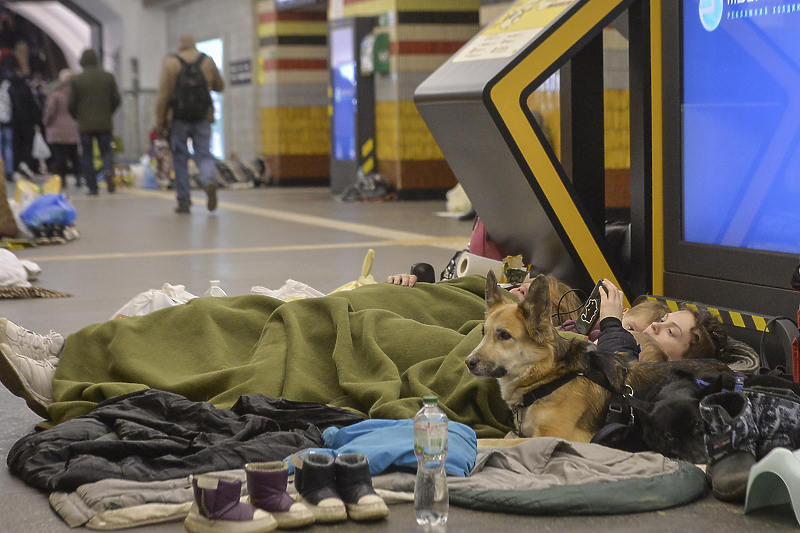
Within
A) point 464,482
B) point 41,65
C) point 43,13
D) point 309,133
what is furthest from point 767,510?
point 41,65

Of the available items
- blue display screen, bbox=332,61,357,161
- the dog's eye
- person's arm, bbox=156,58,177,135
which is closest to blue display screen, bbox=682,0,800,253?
the dog's eye

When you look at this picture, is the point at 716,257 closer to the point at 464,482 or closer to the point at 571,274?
the point at 571,274

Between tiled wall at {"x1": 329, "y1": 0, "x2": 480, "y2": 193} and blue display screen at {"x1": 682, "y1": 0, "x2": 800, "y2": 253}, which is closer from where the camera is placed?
blue display screen at {"x1": 682, "y1": 0, "x2": 800, "y2": 253}

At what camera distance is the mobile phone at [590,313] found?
13.4ft

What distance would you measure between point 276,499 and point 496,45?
3137 millimetres

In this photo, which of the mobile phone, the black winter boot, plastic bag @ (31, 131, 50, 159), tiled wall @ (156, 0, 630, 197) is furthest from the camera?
plastic bag @ (31, 131, 50, 159)

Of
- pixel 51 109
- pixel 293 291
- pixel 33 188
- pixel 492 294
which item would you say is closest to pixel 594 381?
pixel 492 294

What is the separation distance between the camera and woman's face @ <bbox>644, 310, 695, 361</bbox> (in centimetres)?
380

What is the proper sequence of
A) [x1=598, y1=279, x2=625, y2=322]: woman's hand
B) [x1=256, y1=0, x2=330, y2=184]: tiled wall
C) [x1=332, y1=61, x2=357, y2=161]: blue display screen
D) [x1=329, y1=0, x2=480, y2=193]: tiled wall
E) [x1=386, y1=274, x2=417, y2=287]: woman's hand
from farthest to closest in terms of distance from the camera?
1. [x1=256, y1=0, x2=330, y2=184]: tiled wall
2. [x1=332, y1=61, x2=357, y2=161]: blue display screen
3. [x1=329, y1=0, x2=480, y2=193]: tiled wall
4. [x1=386, y1=274, x2=417, y2=287]: woman's hand
5. [x1=598, y1=279, x2=625, y2=322]: woman's hand

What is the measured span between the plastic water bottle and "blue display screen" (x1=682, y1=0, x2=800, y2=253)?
2222 millimetres

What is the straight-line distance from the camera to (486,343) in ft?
10.6

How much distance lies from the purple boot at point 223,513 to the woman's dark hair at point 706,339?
6.29ft

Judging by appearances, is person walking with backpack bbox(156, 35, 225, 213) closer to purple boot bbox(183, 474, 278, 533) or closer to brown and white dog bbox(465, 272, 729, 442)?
brown and white dog bbox(465, 272, 729, 442)

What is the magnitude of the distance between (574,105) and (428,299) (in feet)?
4.86
